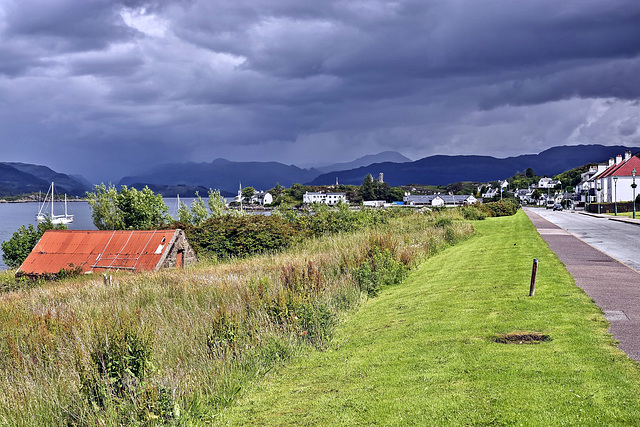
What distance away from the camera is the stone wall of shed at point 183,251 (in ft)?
95.2

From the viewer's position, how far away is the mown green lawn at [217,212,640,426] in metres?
5.29

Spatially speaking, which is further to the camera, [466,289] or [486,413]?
[466,289]

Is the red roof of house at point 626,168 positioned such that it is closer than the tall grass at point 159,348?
No

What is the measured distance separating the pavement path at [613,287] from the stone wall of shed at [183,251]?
21.2 m

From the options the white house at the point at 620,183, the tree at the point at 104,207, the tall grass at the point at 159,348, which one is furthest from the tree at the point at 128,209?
the white house at the point at 620,183

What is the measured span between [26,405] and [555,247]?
19.4m

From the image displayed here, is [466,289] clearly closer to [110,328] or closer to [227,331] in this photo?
[227,331]

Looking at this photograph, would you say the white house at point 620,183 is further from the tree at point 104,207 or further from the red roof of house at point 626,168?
the tree at point 104,207

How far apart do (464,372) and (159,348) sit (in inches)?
213

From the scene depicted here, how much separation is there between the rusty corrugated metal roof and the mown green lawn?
20624 mm

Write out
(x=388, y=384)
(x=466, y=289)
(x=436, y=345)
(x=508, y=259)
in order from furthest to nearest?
(x=508, y=259), (x=466, y=289), (x=436, y=345), (x=388, y=384)

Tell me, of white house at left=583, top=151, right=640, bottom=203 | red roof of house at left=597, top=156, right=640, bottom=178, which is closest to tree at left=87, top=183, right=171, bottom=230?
white house at left=583, top=151, right=640, bottom=203

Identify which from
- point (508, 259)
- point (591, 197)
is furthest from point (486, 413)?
point (591, 197)

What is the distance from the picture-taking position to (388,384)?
6.59 meters
